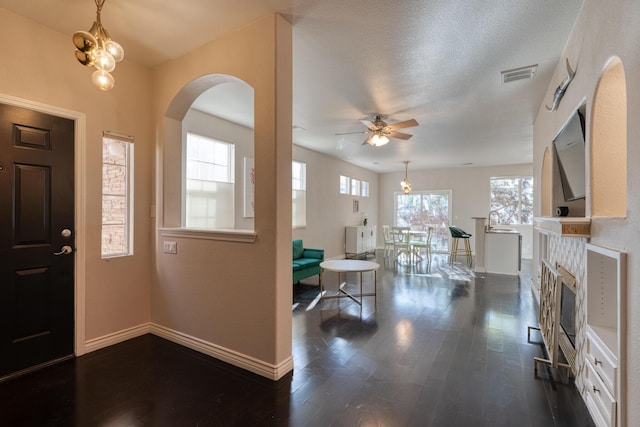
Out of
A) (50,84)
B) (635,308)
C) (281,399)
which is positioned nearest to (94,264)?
(50,84)

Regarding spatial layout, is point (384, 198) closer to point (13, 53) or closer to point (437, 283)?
point (437, 283)

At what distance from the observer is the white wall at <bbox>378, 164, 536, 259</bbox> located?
835cm

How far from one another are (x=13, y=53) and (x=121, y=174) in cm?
114

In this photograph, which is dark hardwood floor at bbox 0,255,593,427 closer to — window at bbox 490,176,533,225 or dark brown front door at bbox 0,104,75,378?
dark brown front door at bbox 0,104,75,378

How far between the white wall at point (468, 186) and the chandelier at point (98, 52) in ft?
29.9

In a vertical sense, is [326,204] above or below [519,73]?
below

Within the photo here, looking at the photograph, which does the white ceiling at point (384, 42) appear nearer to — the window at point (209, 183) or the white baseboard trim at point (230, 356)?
the window at point (209, 183)

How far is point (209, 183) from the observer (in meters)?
4.39

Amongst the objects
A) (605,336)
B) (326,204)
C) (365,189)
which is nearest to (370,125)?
(605,336)

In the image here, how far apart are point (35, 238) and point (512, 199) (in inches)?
396

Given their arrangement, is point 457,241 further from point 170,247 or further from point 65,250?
point 65,250

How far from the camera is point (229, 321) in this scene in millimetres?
2449

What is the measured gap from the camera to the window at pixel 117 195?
279 cm

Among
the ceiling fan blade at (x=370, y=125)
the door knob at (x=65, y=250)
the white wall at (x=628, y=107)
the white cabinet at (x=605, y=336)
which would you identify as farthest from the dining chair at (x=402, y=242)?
the door knob at (x=65, y=250)
